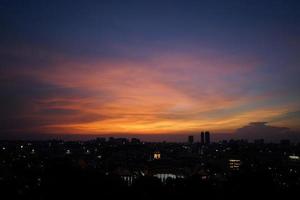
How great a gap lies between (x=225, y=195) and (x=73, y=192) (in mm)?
12671

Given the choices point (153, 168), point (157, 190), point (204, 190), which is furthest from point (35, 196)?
point (153, 168)

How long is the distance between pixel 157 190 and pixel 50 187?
422 inches

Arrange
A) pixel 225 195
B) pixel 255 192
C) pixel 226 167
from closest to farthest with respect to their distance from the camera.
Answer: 1. pixel 255 192
2. pixel 225 195
3. pixel 226 167

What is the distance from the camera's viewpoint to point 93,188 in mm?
26844

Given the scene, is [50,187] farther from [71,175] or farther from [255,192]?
[255,192]

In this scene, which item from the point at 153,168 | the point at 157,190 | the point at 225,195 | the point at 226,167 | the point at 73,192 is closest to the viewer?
the point at 73,192

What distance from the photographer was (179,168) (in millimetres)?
111438

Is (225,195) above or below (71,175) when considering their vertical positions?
below

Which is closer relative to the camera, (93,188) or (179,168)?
(93,188)

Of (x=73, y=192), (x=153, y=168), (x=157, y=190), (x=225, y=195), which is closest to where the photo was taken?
(x=73, y=192)

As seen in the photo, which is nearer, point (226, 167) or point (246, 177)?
point (246, 177)

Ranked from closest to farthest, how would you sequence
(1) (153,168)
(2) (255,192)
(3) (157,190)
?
(2) (255,192) < (3) (157,190) < (1) (153,168)

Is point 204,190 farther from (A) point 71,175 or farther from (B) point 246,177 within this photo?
(A) point 71,175

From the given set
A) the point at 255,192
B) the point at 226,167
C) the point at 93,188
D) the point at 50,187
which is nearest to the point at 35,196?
the point at 50,187
